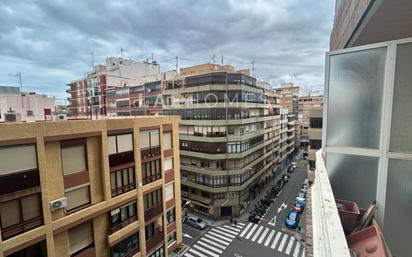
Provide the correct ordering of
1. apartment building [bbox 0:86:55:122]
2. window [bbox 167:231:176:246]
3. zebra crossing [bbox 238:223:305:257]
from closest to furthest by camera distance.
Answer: apartment building [bbox 0:86:55:122] → window [bbox 167:231:176:246] → zebra crossing [bbox 238:223:305:257]

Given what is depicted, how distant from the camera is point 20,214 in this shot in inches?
357

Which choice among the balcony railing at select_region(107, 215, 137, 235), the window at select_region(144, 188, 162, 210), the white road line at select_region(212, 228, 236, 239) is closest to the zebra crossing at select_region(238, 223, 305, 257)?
the white road line at select_region(212, 228, 236, 239)

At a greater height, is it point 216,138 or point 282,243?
point 216,138

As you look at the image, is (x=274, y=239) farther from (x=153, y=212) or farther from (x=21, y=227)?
(x=21, y=227)

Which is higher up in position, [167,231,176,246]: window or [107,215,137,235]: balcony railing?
[107,215,137,235]: balcony railing

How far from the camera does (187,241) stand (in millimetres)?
23188

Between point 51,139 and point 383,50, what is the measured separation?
469 inches

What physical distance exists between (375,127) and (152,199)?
1457cm

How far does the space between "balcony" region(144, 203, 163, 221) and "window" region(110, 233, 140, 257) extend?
1.24 metres

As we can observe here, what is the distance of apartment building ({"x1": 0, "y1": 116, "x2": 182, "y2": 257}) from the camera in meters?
8.93

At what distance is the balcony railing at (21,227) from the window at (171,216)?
9039mm

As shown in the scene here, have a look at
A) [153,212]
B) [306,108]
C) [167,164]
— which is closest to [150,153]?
[167,164]

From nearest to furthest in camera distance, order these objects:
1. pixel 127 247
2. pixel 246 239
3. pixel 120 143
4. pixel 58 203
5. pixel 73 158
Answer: pixel 58 203 → pixel 73 158 → pixel 120 143 → pixel 127 247 → pixel 246 239

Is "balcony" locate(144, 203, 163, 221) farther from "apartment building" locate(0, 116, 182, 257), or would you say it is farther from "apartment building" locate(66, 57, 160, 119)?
"apartment building" locate(66, 57, 160, 119)
